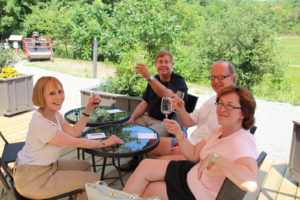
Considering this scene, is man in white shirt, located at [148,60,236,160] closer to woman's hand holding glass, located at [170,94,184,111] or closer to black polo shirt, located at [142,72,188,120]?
woman's hand holding glass, located at [170,94,184,111]

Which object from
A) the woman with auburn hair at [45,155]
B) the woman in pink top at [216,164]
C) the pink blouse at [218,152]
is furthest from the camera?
the woman with auburn hair at [45,155]

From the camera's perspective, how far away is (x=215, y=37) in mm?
10531

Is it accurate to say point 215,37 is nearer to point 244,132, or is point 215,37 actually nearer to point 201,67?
point 201,67

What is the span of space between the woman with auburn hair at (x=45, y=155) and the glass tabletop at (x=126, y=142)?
11cm

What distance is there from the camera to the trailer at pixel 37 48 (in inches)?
484

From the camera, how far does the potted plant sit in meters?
4.62

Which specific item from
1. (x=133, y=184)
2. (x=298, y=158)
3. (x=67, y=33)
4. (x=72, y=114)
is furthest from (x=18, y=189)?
(x=67, y=33)

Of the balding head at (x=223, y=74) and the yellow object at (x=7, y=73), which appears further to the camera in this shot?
the yellow object at (x=7, y=73)

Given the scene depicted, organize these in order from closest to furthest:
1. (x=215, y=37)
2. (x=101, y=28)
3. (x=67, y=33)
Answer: (x=215, y=37) < (x=101, y=28) < (x=67, y=33)

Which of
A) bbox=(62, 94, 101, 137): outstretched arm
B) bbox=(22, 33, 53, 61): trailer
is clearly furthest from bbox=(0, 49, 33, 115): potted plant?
bbox=(22, 33, 53, 61): trailer

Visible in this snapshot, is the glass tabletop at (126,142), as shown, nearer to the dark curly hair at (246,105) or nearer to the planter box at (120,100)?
the dark curly hair at (246,105)

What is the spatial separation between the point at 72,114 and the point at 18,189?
1.25m

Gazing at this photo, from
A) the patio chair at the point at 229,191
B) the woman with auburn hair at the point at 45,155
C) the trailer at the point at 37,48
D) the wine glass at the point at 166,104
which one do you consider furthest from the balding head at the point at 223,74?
the trailer at the point at 37,48

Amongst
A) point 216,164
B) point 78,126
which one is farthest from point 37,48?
point 216,164
